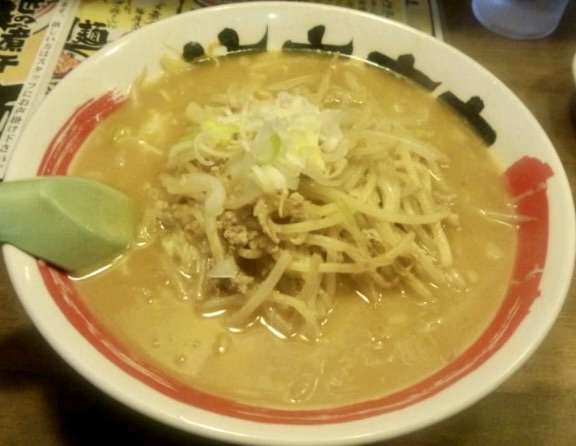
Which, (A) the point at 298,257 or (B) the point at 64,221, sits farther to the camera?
(A) the point at 298,257

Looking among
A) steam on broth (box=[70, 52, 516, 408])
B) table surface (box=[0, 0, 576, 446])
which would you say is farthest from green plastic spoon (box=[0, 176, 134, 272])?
table surface (box=[0, 0, 576, 446])

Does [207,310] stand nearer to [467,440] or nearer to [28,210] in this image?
[28,210]

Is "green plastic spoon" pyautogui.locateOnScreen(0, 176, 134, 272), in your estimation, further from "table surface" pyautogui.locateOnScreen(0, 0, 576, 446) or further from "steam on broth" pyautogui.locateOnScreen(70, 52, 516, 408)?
"table surface" pyautogui.locateOnScreen(0, 0, 576, 446)

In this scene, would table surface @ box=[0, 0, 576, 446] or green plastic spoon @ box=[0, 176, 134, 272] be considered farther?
table surface @ box=[0, 0, 576, 446]

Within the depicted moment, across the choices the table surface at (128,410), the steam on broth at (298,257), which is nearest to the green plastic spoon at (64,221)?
the steam on broth at (298,257)

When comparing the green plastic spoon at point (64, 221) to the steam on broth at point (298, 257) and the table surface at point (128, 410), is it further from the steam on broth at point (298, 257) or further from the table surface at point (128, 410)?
the table surface at point (128, 410)
